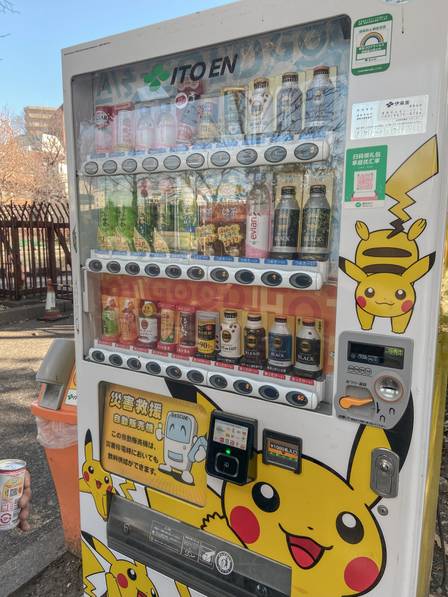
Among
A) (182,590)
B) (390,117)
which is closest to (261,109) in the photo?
(390,117)

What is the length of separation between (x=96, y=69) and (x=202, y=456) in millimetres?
1644

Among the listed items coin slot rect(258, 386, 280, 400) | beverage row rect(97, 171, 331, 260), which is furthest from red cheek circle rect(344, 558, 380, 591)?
beverage row rect(97, 171, 331, 260)

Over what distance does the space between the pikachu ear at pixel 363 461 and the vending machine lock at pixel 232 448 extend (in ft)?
1.16

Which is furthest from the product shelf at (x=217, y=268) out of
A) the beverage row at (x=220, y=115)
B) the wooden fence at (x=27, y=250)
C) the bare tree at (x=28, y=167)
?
the bare tree at (x=28, y=167)

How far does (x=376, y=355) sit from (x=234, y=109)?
41.3 inches

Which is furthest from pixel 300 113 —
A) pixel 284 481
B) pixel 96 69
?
pixel 284 481

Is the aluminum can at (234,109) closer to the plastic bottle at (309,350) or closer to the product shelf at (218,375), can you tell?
the plastic bottle at (309,350)

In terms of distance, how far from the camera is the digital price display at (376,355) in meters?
1.31

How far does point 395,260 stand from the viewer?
129 centimetres

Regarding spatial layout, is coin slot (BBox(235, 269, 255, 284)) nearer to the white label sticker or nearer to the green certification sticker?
the green certification sticker

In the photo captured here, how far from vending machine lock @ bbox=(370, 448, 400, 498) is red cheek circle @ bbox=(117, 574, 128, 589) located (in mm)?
1293

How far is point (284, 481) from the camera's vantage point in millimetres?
1558

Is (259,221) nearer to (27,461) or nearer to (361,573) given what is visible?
(361,573)

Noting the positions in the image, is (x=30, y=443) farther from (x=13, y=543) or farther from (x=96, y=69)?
(x=96, y=69)
